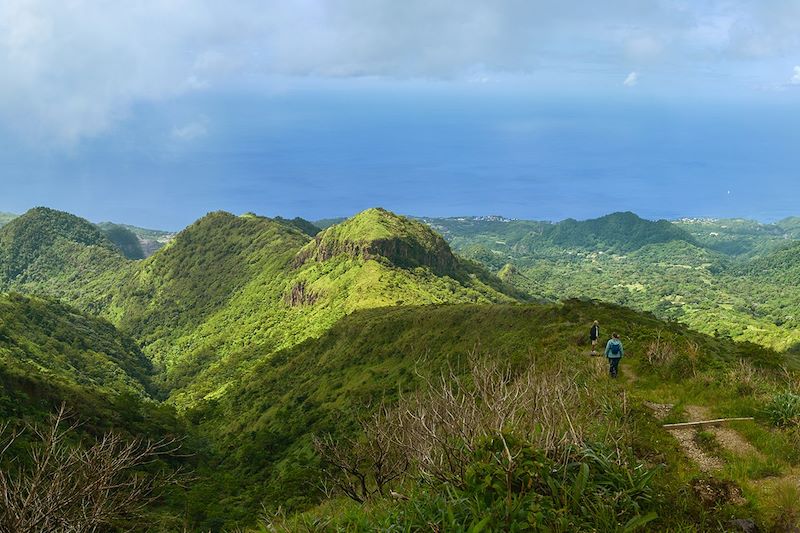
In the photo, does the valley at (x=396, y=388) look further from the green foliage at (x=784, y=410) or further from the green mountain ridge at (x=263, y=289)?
the green mountain ridge at (x=263, y=289)

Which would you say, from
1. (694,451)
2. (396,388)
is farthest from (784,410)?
(396,388)

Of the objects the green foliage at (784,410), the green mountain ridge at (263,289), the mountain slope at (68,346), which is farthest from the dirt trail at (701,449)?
the mountain slope at (68,346)

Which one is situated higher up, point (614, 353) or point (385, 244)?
point (385, 244)

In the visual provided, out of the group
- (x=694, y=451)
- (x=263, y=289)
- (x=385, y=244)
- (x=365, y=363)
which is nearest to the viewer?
(x=694, y=451)

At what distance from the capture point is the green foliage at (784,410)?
12.8 m

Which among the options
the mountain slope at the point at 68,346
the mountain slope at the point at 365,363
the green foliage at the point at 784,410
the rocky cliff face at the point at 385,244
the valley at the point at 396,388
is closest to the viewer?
the valley at the point at 396,388

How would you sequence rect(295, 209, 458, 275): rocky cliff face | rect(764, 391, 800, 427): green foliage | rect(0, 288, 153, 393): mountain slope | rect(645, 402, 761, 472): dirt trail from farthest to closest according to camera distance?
rect(295, 209, 458, 275): rocky cliff face, rect(0, 288, 153, 393): mountain slope, rect(764, 391, 800, 427): green foliage, rect(645, 402, 761, 472): dirt trail

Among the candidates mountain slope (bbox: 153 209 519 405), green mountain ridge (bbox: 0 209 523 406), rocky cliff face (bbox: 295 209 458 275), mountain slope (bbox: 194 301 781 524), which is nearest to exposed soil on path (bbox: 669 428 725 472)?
mountain slope (bbox: 194 301 781 524)

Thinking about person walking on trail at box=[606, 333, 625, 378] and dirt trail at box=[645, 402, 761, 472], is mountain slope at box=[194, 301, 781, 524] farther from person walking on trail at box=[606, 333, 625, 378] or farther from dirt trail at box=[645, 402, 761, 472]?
dirt trail at box=[645, 402, 761, 472]

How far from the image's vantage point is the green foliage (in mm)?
12781

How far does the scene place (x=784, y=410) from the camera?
13086mm

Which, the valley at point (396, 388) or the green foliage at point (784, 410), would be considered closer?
the valley at point (396, 388)

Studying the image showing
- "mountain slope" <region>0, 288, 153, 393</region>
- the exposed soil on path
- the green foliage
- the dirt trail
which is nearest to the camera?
the exposed soil on path

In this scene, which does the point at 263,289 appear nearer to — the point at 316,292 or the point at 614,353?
the point at 316,292
